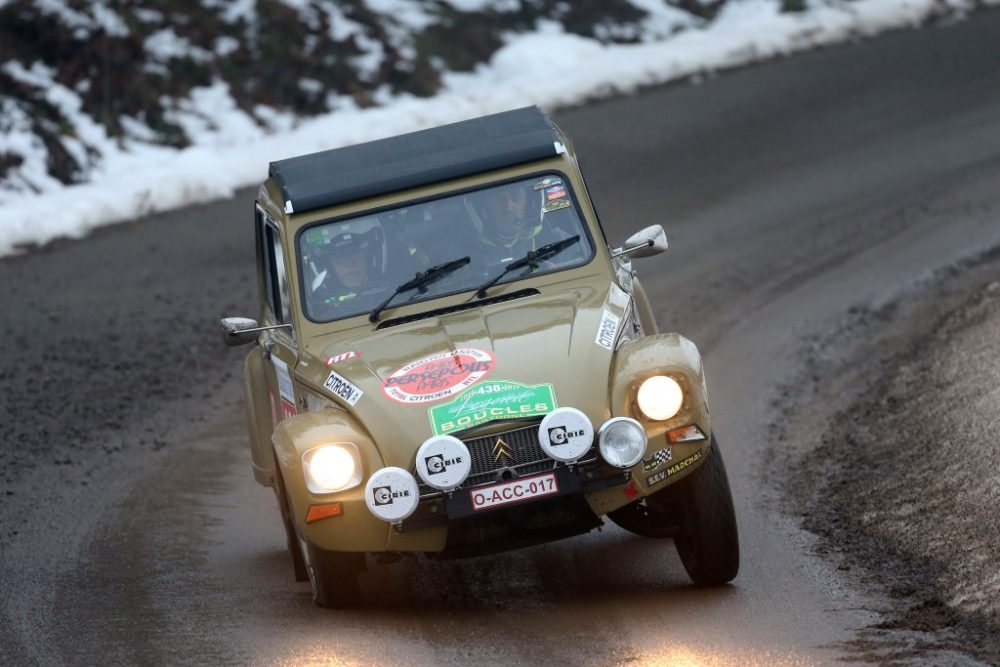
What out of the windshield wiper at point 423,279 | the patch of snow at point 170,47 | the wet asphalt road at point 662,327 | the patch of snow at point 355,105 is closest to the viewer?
the wet asphalt road at point 662,327

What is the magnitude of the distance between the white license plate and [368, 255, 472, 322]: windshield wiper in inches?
59.8

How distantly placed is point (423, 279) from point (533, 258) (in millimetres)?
538

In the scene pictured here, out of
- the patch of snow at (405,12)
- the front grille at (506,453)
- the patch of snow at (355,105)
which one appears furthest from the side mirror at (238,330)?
the patch of snow at (405,12)

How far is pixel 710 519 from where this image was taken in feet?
22.0

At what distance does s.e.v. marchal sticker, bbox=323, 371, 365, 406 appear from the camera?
690 centimetres

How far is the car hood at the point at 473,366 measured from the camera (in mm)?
6605

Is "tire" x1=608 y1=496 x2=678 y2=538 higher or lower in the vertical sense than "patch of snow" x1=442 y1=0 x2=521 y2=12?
higher

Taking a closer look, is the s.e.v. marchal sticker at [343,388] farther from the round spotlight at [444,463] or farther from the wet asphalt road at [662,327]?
the wet asphalt road at [662,327]

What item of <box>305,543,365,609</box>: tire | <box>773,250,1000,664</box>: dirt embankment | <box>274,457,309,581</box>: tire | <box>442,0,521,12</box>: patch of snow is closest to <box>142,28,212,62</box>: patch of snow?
<box>442,0,521,12</box>: patch of snow

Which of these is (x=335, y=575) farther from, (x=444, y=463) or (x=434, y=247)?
(x=434, y=247)

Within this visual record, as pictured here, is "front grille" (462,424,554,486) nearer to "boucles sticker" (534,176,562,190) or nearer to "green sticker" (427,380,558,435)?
"green sticker" (427,380,558,435)

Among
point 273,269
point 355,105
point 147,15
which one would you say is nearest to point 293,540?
point 273,269

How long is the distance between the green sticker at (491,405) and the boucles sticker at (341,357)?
2.51 ft

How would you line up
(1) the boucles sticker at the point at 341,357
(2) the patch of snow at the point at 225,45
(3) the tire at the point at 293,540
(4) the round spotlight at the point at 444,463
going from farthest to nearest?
1. (2) the patch of snow at the point at 225,45
2. (3) the tire at the point at 293,540
3. (1) the boucles sticker at the point at 341,357
4. (4) the round spotlight at the point at 444,463
